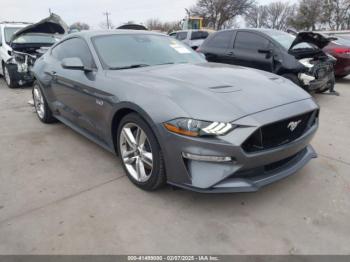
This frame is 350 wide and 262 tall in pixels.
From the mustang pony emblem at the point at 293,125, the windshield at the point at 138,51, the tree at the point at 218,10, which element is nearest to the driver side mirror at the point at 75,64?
the windshield at the point at 138,51

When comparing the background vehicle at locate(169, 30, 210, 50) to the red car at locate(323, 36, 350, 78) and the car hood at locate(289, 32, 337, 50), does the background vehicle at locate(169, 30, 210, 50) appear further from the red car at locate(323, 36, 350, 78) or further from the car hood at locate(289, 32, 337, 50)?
the car hood at locate(289, 32, 337, 50)

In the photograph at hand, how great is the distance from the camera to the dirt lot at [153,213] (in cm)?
211

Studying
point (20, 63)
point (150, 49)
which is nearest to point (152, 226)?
point (150, 49)

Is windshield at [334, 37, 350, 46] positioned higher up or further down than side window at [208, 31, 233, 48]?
further down

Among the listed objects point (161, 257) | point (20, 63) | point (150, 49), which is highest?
point (150, 49)

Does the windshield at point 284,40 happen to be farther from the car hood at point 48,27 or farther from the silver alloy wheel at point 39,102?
the car hood at point 48,27

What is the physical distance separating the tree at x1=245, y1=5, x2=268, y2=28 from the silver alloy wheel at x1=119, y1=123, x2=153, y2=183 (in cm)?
5304

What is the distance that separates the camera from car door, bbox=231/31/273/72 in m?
5.90

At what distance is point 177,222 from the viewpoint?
2.34 metres

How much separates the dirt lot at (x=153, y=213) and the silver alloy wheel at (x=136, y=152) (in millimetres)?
175

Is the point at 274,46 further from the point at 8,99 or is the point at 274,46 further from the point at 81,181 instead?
the point at 8,99

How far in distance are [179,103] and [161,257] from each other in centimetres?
113

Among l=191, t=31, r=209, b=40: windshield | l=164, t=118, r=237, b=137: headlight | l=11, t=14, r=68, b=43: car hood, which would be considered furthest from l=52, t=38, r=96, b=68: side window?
l=191, t=31, r=209, b=40: windshield

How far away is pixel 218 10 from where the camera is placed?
4316 cm
